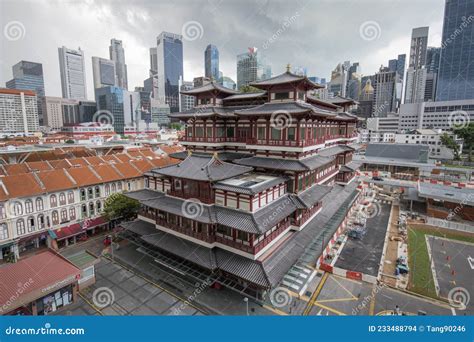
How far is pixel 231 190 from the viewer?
20.1m

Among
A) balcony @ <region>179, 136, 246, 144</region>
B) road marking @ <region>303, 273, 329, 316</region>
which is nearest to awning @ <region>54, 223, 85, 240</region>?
balcony @ <region>179, 136, 246, 144</region>

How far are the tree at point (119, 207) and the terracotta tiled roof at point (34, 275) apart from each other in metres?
9.65

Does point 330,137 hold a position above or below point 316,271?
above

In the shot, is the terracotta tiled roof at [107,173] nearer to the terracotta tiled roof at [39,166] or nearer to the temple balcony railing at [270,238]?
the terracotta tiled roof at [39,166]

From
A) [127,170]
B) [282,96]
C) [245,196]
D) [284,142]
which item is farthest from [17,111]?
[245,196]

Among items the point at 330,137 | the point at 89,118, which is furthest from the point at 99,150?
the point at 89,118

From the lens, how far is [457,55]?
124188mm

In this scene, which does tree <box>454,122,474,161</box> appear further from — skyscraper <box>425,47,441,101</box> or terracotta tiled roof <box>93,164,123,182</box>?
skyscraper <box>425,47,441,101</box>

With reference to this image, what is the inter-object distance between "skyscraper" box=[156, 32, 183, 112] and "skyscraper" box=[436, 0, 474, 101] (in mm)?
147244

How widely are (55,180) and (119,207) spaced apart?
889 cm

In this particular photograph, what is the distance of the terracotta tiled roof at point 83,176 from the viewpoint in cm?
3253

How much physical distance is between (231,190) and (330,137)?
22.4m

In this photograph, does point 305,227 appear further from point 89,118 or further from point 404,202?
point 89,118

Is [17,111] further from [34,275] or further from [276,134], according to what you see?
[276,134]
